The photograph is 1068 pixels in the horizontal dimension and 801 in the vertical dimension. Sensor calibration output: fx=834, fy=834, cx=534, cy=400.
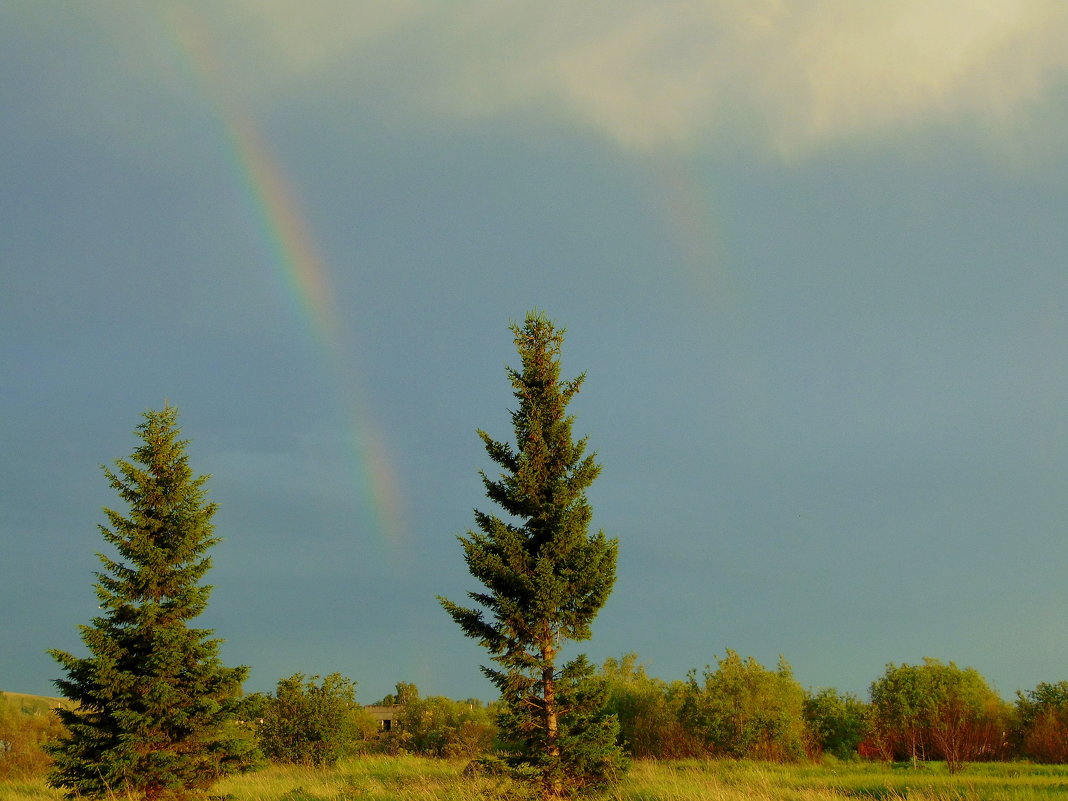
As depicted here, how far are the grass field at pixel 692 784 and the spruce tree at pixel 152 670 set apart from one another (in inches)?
47.9

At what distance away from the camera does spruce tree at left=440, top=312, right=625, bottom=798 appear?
2144cm

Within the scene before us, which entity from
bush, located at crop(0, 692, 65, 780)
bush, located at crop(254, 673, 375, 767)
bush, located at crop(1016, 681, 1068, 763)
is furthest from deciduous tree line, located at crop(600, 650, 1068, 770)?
bush, located at crop(0, 692, 65, 780)

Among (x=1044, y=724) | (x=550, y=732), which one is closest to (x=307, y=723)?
(x=550, y=732)

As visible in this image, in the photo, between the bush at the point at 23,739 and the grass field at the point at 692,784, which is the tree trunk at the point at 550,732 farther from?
the bush at the point at 23,739

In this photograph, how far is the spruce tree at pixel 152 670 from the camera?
870 inches

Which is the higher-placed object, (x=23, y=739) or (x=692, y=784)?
(x=23, y=739)

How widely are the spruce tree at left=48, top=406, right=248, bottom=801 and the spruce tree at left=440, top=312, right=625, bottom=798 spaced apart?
24.1 ft

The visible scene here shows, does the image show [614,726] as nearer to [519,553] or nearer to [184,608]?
[519,553]

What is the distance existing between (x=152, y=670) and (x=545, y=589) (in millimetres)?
10846

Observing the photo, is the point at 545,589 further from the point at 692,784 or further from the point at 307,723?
the point at 307,723

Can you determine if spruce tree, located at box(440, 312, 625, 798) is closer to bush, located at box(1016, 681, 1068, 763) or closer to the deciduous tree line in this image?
the deciduous tree line

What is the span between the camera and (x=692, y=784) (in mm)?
19719

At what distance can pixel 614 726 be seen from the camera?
71.4ft

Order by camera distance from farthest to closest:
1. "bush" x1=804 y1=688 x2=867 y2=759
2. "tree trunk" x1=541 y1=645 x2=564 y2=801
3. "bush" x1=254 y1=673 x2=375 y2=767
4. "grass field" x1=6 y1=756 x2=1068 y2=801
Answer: "bush" x1=804 y1=688 x2=867 y2=759 → "bush" x1=254 y1=673 x2=375 y2=767 → "tree trunk" x1=541 y1=645 x2=564 y2=801 → "grass field" x1=6 y1=756 x2=1068 y2=801
